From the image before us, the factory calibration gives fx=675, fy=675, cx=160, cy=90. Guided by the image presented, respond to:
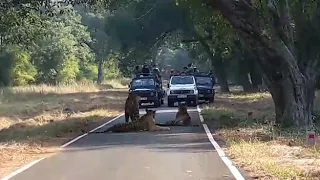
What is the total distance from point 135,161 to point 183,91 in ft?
87.6

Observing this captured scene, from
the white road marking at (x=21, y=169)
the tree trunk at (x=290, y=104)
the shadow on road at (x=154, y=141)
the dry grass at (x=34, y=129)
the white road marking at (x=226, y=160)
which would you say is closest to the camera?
the white road marking at (x=226, y=160)

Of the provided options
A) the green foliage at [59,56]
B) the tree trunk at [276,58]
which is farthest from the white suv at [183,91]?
the tree trunk at [276,58]

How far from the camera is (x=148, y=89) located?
4053 cm

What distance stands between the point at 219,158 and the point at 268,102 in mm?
28438

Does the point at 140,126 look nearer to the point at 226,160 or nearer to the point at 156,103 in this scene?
the point at 226,160

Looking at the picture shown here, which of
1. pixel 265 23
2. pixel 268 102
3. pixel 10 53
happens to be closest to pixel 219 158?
pixel 265 23

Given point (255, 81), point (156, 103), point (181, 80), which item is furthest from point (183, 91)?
point (255, 81)

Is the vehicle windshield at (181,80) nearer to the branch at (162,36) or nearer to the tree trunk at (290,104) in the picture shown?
the branch at (162,36)

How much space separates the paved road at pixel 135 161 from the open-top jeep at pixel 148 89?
18.7 meters

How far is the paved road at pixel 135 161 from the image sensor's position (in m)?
12.6

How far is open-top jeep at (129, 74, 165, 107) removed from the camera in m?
40.4

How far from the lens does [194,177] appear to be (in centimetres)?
1224

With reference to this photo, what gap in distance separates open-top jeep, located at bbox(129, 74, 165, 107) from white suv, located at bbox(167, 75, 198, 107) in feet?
2.78

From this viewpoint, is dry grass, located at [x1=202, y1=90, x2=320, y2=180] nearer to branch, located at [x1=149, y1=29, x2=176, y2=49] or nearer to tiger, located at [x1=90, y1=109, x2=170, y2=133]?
tiger, located at [x1=90, y1=109, x2=170, y2=133]
